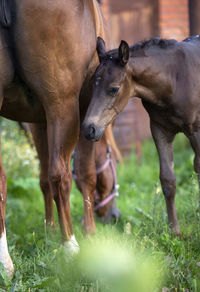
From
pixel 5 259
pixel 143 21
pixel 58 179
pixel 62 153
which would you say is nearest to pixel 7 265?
pixel 5 259

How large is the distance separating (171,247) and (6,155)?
401cm

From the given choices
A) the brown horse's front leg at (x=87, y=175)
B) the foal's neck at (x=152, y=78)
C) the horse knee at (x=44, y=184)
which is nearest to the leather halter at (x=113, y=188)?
the brown horse's front leg at (x=87, y=175)

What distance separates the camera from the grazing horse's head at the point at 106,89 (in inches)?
108

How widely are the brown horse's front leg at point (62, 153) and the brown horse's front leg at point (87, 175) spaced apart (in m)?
0.49

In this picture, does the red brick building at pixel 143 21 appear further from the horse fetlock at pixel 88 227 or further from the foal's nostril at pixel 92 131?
the foal's nostril at pixel 92 131

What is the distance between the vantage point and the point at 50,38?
2.65 meters

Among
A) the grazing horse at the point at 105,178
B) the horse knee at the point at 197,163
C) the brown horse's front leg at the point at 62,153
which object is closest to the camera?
the brown horse's front leg at the point at 62,153

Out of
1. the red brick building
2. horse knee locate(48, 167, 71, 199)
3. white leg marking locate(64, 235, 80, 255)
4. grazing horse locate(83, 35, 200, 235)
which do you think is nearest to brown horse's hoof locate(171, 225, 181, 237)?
grazing horse locate(83, 35, 200, 235)

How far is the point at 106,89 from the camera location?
110 inches

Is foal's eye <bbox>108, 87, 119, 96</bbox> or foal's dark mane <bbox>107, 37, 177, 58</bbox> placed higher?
foal's dark mane <bbox>107, 37, 177, 58</bbox>

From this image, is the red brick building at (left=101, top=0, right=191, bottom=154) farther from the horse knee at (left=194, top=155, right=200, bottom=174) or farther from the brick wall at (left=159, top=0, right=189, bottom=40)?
the horse knee at (left=194, top=155, right=200, bottom=174)

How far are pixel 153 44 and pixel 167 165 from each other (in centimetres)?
99

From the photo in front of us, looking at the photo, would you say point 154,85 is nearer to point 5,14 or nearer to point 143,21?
point 5,14

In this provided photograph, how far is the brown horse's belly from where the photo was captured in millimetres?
2785
